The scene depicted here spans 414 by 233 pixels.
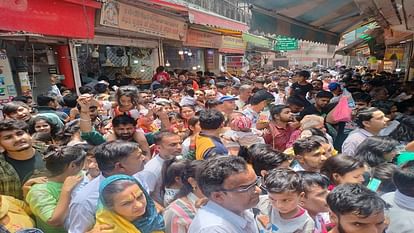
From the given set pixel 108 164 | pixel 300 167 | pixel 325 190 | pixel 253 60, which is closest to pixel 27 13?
pixel 108 164

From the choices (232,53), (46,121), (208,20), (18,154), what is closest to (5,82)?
(46,121)

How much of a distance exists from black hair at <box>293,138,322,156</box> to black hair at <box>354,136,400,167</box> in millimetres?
382

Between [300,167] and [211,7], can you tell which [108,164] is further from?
[211,7]

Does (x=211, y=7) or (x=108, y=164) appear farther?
(x=211, y=7)

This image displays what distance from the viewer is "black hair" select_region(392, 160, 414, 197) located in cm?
203

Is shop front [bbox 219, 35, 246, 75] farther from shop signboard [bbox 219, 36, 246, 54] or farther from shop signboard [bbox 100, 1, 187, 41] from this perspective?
shop signboard [bbox 100, 1, 187, 41]

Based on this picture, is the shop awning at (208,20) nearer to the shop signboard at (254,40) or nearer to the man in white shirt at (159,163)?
the shop signboard at (254,40)

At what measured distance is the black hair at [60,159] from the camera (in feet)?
7.91

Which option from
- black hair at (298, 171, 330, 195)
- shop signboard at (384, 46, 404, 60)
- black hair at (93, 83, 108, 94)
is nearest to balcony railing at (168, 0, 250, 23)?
shop signboard at (384, 46, 404, 60)

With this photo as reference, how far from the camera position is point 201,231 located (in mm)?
1677

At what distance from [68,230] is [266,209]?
1320 millimetres

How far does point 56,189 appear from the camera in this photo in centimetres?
236

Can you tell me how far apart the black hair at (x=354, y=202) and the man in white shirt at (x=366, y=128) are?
169 centimetres

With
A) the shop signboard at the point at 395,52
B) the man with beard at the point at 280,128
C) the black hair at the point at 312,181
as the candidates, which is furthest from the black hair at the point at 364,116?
the shop signboard at the point at 395,52
